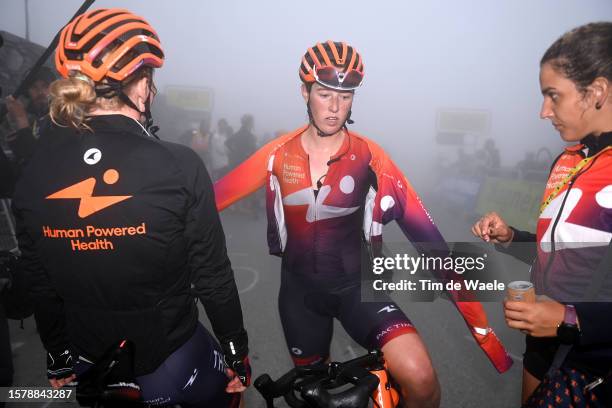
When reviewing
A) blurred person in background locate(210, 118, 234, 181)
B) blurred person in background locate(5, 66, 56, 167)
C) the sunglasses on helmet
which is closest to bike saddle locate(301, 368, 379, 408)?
the sunglasses on helmet

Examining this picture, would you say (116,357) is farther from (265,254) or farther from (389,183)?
(265,254)

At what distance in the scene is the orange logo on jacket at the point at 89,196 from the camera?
1488mm

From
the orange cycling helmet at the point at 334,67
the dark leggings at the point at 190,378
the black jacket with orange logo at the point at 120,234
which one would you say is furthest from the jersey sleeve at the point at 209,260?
the orange cycling helmet at the point at 334,67

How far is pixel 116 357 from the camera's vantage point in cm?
152

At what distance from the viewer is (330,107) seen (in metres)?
2.74

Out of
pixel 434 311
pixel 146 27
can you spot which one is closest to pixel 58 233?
pixel 146 27

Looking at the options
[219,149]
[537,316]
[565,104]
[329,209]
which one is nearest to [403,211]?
[329,209]

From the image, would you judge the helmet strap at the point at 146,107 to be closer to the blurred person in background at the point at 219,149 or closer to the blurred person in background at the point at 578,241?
the blurred person in background at the point at 578,241

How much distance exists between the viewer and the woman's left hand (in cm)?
146

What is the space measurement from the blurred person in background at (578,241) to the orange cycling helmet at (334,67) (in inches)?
48.9

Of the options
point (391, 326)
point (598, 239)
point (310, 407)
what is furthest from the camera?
point (391, 326)

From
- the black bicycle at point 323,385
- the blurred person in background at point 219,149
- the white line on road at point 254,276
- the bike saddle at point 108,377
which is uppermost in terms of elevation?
the black bicycle at point 323,385

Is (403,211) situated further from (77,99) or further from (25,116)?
(25,116)

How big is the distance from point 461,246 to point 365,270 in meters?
0.72
